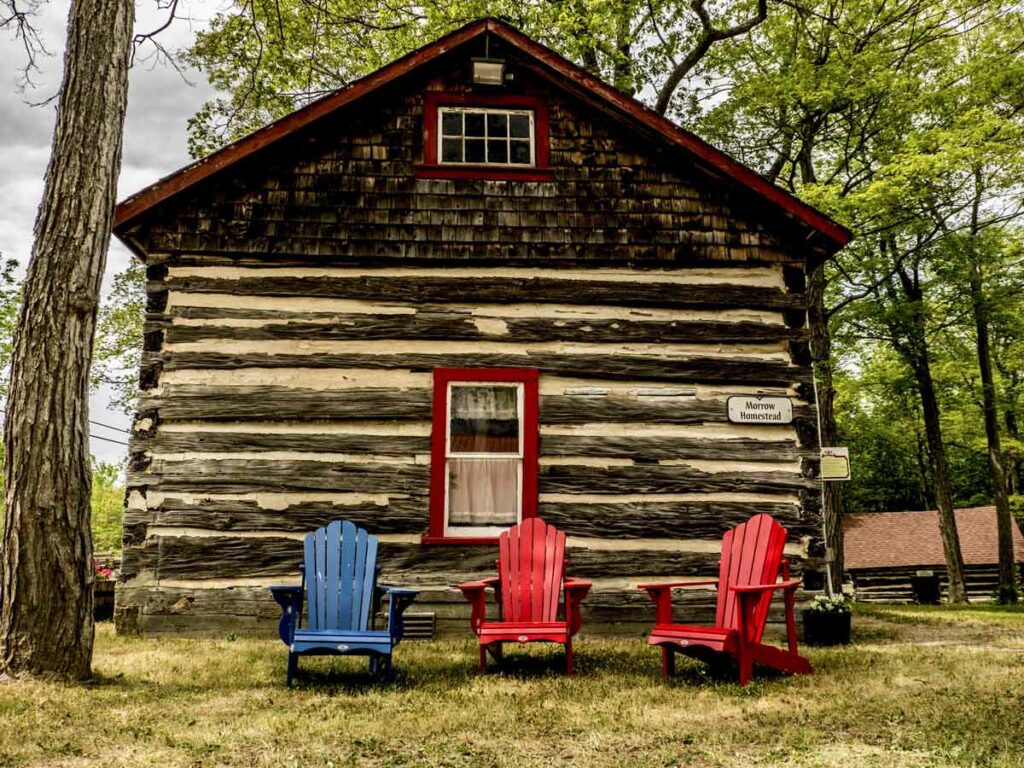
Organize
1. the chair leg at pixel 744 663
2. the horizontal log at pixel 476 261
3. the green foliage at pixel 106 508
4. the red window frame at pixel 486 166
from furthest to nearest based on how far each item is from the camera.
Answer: the green foliage at pixel 106 508
the red window frame at pixel 486 166
the horizontal log at pixel 476 261
the chair leg at pixel 744 663

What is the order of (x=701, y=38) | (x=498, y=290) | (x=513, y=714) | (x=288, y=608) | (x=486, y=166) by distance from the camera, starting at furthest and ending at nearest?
(x=701, y=38)
(x=486, y=166)
(x=498, y=290)
(x=288, y=608)
(x=513, y=714)

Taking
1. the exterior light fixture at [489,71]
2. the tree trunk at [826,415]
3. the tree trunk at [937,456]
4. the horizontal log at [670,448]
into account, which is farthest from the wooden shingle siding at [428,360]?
the tree trunk at [937,456]

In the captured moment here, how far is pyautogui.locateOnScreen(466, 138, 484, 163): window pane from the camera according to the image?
841 cm

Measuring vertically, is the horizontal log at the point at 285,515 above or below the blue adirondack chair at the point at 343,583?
above

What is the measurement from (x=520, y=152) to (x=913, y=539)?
2292 cm

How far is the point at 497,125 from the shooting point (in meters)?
8.48

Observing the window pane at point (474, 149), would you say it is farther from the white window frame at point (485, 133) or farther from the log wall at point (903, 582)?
the log wall at point (903, 582)

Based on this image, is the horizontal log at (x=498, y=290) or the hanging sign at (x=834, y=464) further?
the hanging sign at (x=834, y=464)

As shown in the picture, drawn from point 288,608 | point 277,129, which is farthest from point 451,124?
point 288,608

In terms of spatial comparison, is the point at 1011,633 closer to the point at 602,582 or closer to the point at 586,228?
the point at 602,582

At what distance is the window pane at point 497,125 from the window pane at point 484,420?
2602 mm

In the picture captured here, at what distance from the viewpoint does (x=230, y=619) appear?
7305mm

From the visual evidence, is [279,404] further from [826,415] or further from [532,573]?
[826,415]

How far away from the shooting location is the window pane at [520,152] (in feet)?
27.6
